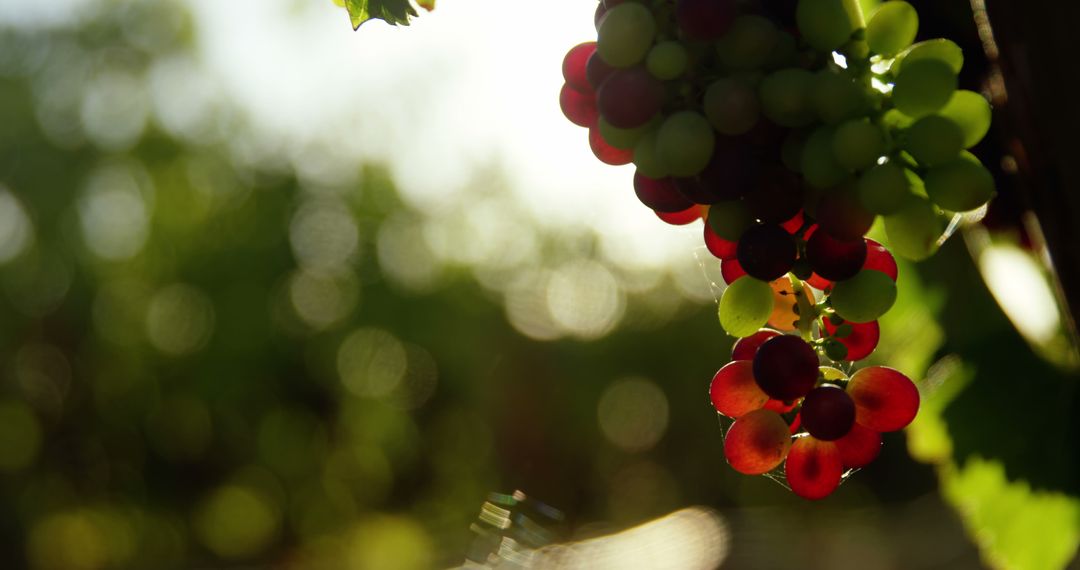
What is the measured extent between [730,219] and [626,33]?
14cm

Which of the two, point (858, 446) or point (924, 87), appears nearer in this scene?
point (924, 87)

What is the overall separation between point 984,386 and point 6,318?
21.8 m

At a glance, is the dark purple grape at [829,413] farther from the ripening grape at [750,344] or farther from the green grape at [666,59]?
the green grape at [666,59]

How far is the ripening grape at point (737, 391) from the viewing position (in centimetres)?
63

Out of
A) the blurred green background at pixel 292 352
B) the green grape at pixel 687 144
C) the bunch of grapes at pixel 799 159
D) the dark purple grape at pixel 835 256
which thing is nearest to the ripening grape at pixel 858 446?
the bunch of grapes at pixel 799 159

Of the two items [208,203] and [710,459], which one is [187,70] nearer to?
[208,203]

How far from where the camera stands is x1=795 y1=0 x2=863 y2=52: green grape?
536mm

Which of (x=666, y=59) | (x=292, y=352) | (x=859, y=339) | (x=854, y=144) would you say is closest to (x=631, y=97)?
(x=666, y=59)

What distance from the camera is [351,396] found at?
22859 millimetres

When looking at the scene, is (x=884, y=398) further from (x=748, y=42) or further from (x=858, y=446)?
(x=748, y=42)

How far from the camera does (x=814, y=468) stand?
0.61 metres

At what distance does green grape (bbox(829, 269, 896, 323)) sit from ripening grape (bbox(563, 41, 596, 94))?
0.21 m

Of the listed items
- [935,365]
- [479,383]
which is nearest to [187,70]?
[479,383]

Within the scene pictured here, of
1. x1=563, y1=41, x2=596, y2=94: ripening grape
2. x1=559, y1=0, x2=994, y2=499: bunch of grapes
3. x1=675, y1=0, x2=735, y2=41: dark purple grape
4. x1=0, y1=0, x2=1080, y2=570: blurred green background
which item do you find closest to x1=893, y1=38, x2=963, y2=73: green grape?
x1=559, y1=0, x2=994, y2=499: bunch of grapes
